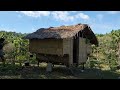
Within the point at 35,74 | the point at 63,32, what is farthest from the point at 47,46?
the point at 35,74

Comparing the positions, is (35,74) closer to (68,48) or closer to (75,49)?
(68,48)

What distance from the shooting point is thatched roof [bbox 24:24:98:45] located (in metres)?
16.2

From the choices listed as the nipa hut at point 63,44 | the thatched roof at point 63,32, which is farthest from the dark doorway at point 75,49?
the thatched roof at point 63,32

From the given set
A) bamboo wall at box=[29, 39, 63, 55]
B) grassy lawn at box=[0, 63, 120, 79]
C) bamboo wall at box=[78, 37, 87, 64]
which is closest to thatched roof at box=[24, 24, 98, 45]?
bamboo wall at box=[29, 39, 63, 55]

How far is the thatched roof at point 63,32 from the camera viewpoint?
53.1 ft

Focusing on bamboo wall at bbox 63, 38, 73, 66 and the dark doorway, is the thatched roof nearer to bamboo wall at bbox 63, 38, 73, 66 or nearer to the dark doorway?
bamboo wall at bbox 63, 38, 73, 66

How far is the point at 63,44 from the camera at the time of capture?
51.8ft

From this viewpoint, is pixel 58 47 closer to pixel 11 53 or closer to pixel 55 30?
pixel 55 30

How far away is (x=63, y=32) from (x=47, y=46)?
1.58 m

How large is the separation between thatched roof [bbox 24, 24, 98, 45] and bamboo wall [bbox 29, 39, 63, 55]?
378 millimetres

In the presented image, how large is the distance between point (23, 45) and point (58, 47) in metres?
9.62

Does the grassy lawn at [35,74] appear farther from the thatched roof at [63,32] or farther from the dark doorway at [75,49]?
the thatched roof at [63,32]
